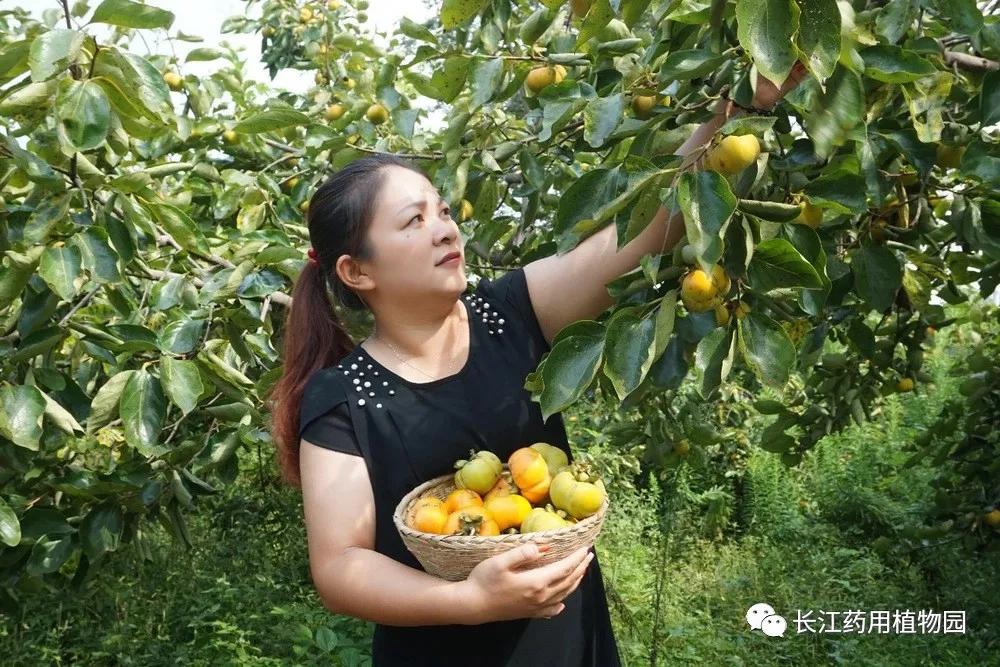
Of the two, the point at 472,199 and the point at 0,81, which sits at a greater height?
the point at 0,81

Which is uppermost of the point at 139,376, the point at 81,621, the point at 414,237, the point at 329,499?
the point at 414,237

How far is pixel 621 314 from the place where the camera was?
4.09ft

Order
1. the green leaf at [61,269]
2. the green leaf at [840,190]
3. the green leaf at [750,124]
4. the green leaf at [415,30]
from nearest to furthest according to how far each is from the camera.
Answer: the green leaf at [750,124], the green leaf at [840,190], the green leaf at [61,269], the green leaf at [415,30]

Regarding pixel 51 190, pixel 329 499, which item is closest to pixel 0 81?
pixel 51 190

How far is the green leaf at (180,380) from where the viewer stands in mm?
1755

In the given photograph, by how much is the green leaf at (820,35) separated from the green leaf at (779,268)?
210 mm

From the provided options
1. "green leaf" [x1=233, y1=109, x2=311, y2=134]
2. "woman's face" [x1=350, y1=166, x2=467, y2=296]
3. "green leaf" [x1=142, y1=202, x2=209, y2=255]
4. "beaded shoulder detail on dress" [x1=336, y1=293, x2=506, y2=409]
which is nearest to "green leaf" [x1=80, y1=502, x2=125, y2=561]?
"green leaf" [x1=142, y1=202, x2=209, y2=255]

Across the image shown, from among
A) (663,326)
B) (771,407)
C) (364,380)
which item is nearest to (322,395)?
(364,380)

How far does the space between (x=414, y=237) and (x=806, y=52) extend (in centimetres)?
62

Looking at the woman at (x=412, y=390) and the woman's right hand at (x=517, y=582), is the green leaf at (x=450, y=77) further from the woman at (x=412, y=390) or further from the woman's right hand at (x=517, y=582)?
the woman's right hand at (x=517, y=582)

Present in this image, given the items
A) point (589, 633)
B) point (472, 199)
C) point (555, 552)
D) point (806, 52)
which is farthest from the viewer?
point (472, 199)

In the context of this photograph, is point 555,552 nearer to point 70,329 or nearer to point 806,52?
point 806,52

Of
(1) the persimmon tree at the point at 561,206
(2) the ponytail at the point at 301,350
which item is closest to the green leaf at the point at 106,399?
(1) the persimmon tree at the point at 561,206

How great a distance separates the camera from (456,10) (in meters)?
1.68
